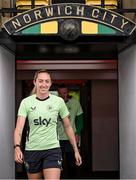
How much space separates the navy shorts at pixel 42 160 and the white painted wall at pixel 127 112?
1666 mm

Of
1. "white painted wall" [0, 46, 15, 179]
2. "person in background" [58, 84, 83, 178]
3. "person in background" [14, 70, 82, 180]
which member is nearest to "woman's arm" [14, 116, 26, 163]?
"person in background" [14, 70, 82, 180]

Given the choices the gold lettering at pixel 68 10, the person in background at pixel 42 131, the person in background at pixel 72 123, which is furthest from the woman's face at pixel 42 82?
the person in background at pixel 72 123

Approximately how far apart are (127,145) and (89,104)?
3013 millimetres

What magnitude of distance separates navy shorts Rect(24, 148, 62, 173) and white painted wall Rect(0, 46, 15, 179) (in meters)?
1.22

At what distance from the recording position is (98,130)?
9398 mm

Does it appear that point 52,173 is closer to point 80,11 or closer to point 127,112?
point 80,11

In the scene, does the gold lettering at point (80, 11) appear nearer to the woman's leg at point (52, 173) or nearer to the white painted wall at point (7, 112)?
the white painted wall at point (7, 112)

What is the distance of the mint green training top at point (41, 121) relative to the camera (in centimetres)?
474

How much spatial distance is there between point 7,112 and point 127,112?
1.66 metres

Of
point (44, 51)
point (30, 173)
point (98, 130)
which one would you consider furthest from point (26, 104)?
point (98, 130)

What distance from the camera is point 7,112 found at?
21.1 feet

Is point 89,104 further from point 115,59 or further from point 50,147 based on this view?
point 50,147

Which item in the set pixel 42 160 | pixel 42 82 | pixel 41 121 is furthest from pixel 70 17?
pixel 42 160

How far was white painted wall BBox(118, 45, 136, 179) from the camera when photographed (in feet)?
20.4
